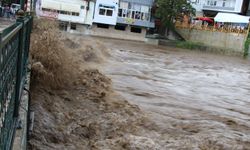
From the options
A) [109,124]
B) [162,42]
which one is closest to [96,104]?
[109,124]

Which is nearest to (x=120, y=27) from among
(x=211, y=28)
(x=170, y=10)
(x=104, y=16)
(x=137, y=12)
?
(x=137, y=12)

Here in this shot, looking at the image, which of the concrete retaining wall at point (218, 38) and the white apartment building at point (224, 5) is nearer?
the concrete retaining wall at point (218, 38)

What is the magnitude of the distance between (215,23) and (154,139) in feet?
180

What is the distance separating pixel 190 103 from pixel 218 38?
42.1 metres

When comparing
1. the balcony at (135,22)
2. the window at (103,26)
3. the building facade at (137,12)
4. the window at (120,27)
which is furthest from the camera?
the window at (120,27)

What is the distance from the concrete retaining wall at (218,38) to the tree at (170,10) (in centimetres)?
266

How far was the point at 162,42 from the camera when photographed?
5472cm

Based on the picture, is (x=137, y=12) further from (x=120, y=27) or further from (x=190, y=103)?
(x=190, y=103)

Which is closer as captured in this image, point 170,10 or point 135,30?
point 170,10

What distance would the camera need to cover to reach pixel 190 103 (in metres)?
15.3

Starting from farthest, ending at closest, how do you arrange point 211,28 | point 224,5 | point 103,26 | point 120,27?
1. point 224,5
2. point 120,27
3. point 103,26
4. point 211,28

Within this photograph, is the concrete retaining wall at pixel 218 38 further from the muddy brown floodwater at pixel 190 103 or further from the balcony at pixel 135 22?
the muddy brown floodwater at pixel 190 103

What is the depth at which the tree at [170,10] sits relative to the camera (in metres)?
56.5

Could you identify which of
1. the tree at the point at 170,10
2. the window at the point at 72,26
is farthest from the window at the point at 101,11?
the tree at the point at 170,10
